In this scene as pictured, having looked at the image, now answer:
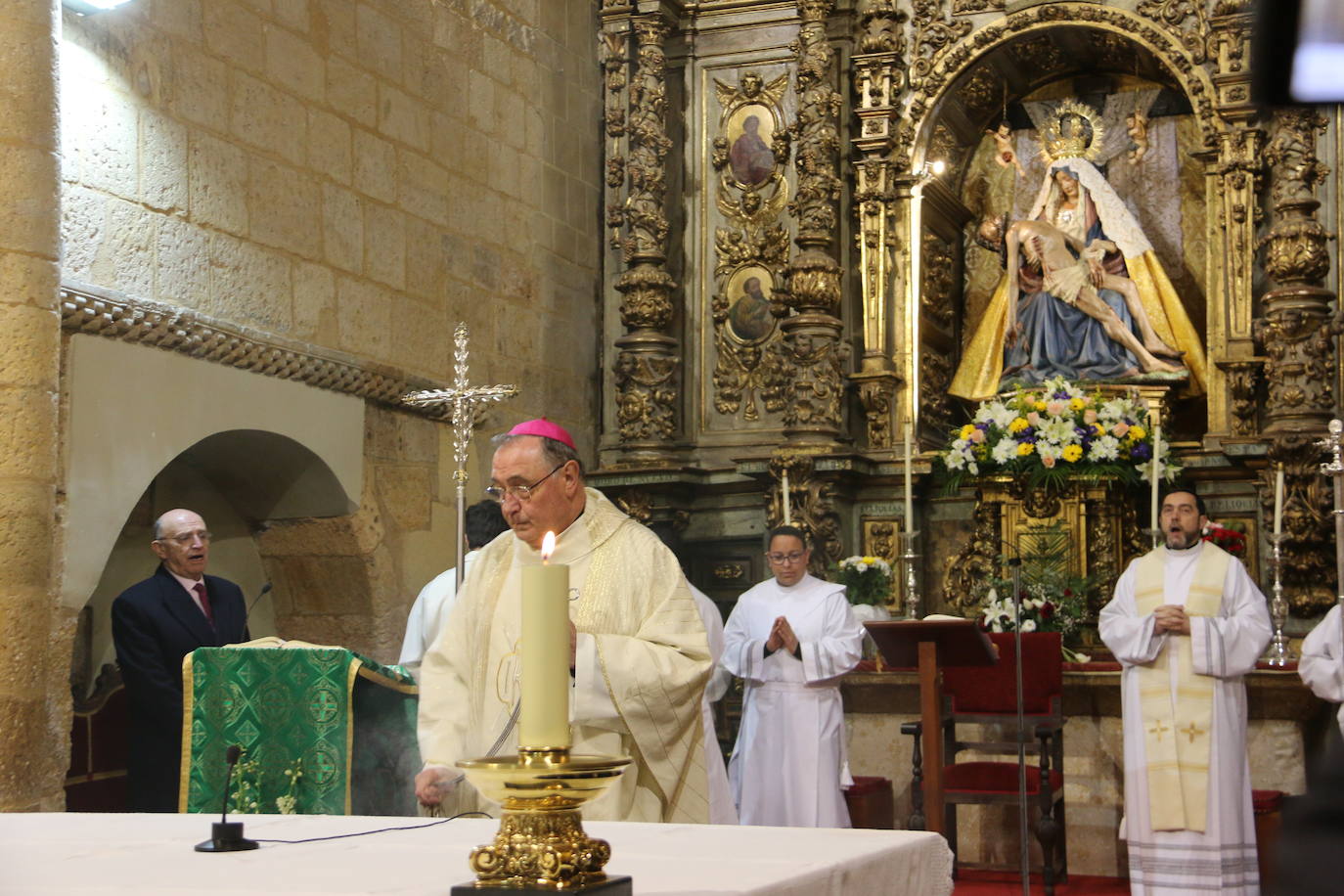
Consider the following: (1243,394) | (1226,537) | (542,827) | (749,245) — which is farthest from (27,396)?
(1243,394)

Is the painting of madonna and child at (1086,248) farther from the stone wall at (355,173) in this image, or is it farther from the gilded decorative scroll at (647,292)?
the stone wall at (355,173)

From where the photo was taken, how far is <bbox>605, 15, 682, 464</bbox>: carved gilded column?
32.6 ft

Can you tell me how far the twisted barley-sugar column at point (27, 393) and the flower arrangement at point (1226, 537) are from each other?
18.3ft

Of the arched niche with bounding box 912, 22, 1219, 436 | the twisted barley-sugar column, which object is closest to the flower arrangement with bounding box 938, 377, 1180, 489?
the arched niche with bounding box 912, 22, 1219, 436

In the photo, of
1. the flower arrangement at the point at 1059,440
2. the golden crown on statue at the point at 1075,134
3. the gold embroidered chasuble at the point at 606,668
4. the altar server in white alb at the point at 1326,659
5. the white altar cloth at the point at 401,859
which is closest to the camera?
the white altar cloth at the point at 401,859

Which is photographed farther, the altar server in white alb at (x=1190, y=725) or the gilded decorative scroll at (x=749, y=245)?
the gilded decorative scroll at (x=749, y=245)

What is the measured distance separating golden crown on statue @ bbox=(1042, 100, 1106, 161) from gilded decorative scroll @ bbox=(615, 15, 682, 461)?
8.66 feet

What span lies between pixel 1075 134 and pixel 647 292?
3.12m

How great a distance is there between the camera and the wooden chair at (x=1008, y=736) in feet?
23.7

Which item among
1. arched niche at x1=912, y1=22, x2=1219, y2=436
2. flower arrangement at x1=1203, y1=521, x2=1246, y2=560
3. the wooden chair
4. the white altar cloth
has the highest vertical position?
arched niche at x1=912, y1=22, x2=1219, y2=436

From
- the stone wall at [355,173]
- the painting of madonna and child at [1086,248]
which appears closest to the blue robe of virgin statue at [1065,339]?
the painting of madonna and child at [1086,248]

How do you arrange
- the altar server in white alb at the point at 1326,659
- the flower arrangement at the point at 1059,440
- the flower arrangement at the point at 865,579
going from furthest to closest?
the flower arrangement at the point at 1059,440
the flower arrangement at the point at 865,579
the altar server in white alb at the point at 1326,659

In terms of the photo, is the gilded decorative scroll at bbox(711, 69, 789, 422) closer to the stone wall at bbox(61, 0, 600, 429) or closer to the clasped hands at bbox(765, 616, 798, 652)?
the stone wall at bbox(61, 0, 600, 429)

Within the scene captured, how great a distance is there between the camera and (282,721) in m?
4.82
